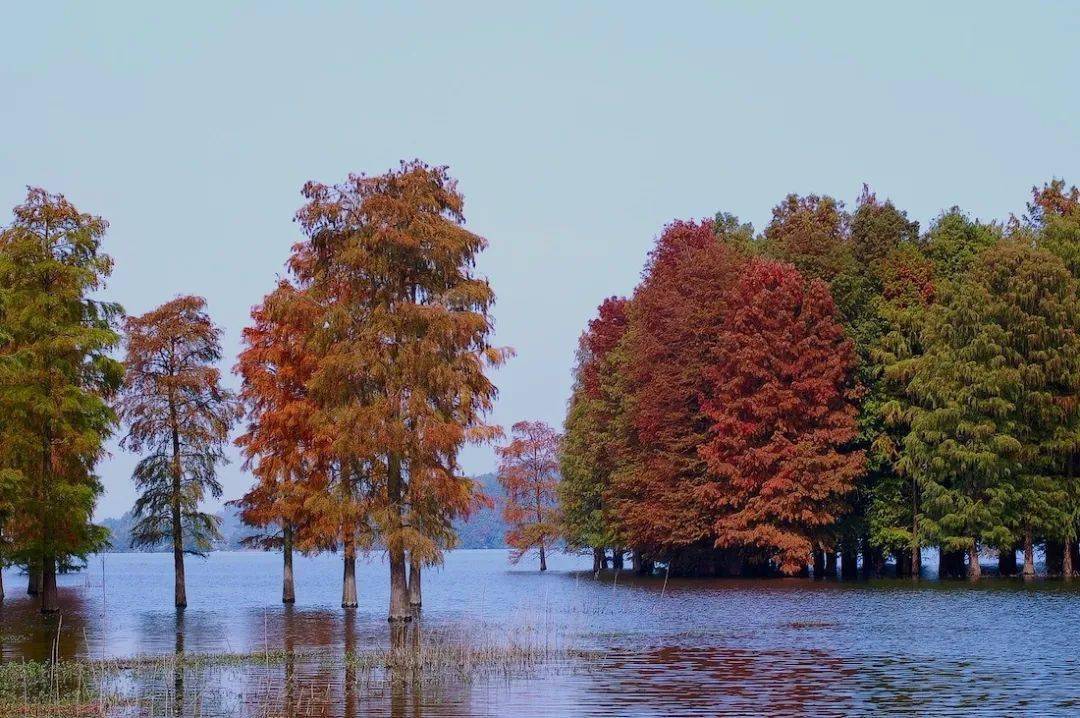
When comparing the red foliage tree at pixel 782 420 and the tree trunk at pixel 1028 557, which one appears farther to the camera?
the red foliage tree at pixel 782 420

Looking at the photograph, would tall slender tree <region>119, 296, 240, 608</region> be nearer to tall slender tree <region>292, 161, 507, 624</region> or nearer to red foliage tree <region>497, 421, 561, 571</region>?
tall slender tree <region>292, 161, 507, 624</region>

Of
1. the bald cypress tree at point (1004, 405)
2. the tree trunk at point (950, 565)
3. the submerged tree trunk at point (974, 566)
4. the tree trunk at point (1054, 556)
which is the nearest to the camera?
the bald cypress tree at point (1004, 405)

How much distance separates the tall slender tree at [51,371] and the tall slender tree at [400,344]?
37.9 feet

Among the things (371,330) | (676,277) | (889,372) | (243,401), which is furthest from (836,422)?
(371,330)

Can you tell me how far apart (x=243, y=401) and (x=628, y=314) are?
34027mm

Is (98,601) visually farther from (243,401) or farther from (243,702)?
(243,702)

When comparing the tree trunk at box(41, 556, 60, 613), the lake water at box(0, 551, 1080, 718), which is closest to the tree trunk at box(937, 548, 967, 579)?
the lake water at box(0, 551, 1080, 718)

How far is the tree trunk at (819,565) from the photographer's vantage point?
7956cm

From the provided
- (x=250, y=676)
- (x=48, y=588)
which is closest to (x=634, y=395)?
(x=48, y=588)

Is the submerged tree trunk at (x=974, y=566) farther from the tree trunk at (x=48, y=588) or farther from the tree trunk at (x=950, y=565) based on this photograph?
the tree trunk at (x=48, y=588)

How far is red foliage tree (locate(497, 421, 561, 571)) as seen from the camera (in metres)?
110

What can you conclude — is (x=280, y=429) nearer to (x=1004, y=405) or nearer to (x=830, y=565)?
(x=1004, y=405)

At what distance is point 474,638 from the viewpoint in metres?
38.9

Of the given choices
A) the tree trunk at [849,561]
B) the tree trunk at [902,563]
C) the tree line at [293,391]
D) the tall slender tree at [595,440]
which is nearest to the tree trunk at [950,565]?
the tree trunk at [902,563]
